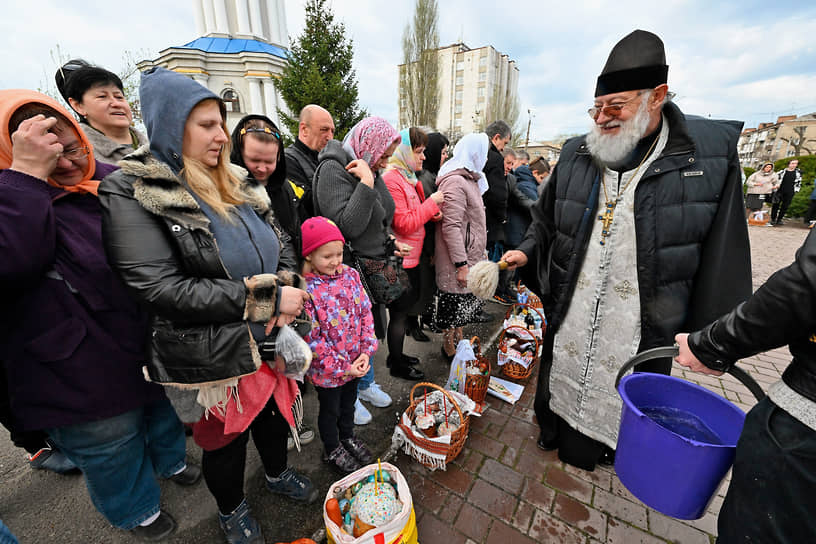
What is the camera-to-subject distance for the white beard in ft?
5.80

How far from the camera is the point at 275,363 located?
1637 millimetres

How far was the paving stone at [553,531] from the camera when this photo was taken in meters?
1.85

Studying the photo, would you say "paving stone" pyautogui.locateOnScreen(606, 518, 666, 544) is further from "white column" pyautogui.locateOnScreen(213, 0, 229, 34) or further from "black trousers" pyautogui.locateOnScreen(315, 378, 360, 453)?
"white column" pyautogui.locateOnScreen(213, 0, 229, 34)

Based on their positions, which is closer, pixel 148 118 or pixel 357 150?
pixel 148 118

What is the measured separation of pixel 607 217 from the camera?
1.95 m

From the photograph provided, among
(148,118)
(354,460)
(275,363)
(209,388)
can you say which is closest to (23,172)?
(148,118)

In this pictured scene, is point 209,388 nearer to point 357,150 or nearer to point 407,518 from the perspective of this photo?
point 407,518

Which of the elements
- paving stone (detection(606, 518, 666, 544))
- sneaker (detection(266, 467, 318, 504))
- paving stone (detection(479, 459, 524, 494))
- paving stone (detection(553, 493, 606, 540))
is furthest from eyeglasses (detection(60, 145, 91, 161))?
paving stone (detection(606, 518, 666, 544))

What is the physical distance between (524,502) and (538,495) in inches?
4.5

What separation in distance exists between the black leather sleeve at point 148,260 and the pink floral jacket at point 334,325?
2.27ft

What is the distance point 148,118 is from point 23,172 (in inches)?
19.3

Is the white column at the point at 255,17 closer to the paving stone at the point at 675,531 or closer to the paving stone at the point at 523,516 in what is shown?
the paving stone at the point at 523,516

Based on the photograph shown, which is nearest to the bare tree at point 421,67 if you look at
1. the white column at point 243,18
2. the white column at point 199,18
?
the white column at point 243,18

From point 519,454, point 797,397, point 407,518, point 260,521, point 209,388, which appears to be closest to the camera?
point 797,397
